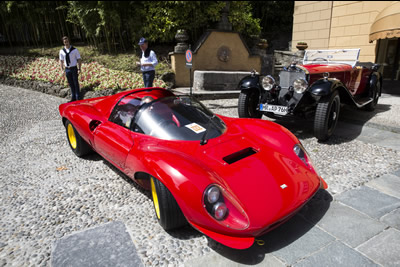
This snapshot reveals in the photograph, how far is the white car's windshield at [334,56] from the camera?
5475 mm

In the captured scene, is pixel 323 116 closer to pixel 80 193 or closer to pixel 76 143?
pixel 80 193

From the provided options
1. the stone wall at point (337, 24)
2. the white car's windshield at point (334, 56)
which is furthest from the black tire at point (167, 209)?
the stone wall at point (337, 24)

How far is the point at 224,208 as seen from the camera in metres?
1.81

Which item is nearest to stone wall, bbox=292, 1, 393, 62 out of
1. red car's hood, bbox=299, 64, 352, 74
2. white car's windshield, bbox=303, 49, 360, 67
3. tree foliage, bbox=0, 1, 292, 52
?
tree foliage, bbox=0, 1, 292, 52

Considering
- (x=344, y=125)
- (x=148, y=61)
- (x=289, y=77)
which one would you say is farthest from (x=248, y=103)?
(x=148, y=61)

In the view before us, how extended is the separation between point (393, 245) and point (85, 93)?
788 centimetres

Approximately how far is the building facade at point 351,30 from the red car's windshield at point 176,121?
318 inches

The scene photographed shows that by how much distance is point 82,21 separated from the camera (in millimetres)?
9359

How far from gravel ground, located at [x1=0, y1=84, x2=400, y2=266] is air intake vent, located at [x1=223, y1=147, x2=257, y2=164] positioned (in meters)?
0.66

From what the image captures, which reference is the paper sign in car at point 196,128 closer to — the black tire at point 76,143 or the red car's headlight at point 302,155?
the red car's headlight at point 302,155

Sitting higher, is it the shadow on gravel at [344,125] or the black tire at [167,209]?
the black tire at [167,209]

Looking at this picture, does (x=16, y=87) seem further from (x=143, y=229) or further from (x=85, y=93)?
(x=143, y=229)

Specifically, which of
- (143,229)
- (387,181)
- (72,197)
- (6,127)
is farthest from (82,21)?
(387,181)

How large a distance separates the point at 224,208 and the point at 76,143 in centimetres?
262
